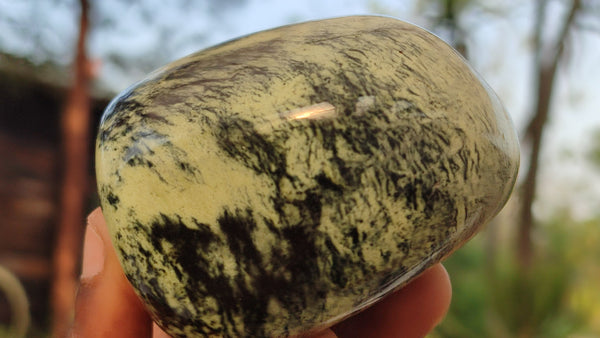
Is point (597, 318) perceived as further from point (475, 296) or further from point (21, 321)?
point (21, 321)

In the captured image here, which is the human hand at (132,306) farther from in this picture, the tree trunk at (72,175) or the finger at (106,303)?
the tree trunk at (72,175)

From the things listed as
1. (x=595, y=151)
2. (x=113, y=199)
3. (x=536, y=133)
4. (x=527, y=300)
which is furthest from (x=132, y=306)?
(x=595, y=151)

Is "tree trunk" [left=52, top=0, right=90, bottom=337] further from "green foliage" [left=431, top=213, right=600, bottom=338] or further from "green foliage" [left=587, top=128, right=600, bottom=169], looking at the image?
"green foliage" [left=587, top=128, right=600, bottom=169]

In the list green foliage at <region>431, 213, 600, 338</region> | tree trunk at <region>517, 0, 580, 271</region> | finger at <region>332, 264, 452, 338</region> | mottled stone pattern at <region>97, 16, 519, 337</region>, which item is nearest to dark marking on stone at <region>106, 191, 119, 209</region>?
mottled stone pattern at <region>97, 16, 519, 337</region>

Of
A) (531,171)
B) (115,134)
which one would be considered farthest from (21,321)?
(115,134)

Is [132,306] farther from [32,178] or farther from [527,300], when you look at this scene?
[32,178]

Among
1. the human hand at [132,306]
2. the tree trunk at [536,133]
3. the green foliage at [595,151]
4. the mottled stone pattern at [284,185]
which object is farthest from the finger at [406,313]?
the green foliage at [595,151]
